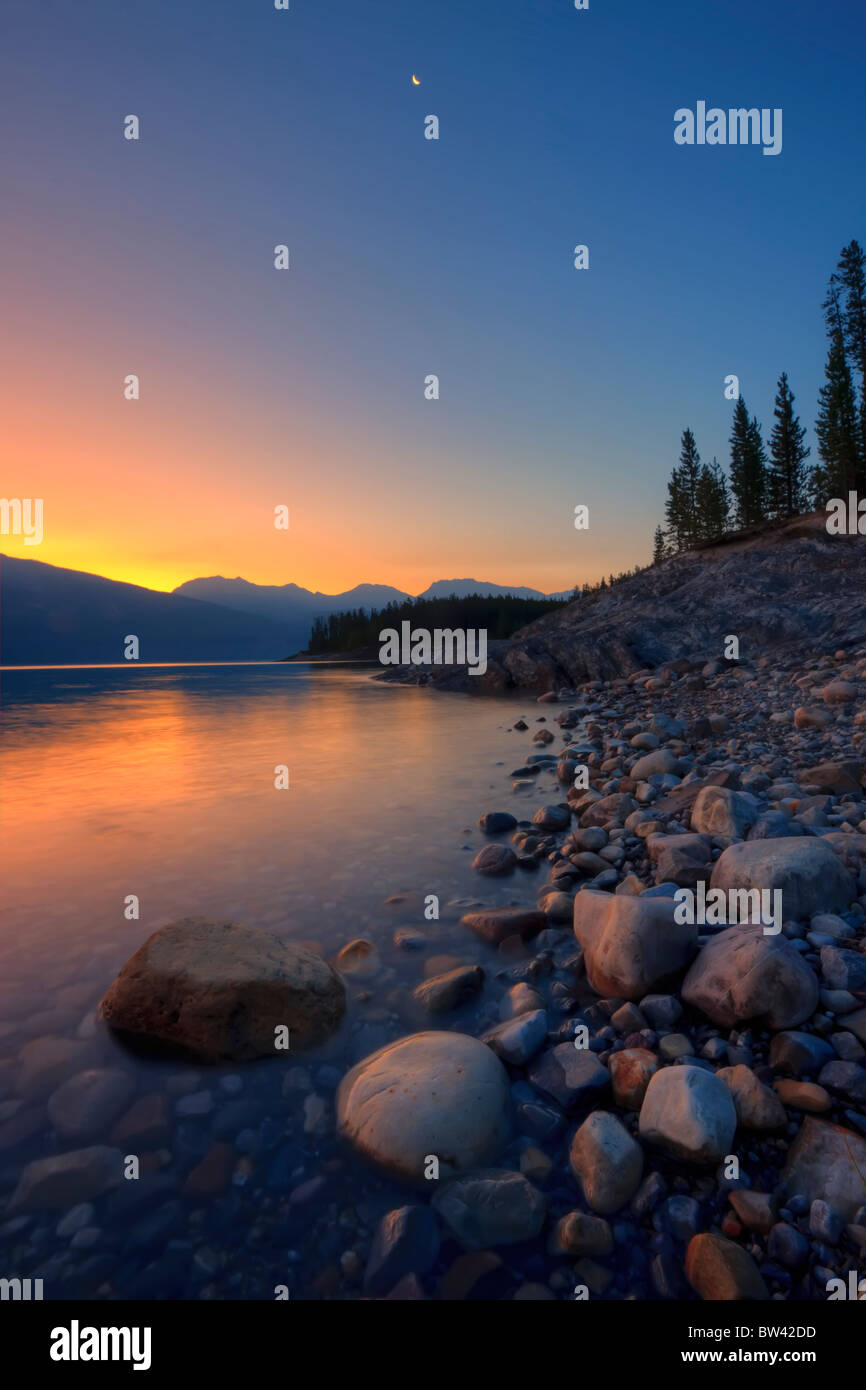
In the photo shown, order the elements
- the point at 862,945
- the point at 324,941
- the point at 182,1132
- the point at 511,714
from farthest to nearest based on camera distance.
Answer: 1. the point at 511,714
2. the point at 324,941
3. the point at 862,945
4. the point at 182,1132

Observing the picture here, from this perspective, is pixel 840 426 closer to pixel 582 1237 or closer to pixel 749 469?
pixel 749 469

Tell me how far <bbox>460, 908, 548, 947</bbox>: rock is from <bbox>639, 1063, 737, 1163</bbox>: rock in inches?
94.7

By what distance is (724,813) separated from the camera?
20.9 feet

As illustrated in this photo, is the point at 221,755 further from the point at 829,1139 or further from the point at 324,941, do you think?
the point at 829,1139

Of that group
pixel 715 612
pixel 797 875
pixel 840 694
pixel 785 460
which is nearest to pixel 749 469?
pixel 785 460

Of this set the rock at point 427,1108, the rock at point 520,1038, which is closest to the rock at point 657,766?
the rock at point 520,1038

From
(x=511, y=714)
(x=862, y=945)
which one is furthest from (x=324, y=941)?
(x=511, y=714)

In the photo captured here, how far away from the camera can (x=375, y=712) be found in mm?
30438

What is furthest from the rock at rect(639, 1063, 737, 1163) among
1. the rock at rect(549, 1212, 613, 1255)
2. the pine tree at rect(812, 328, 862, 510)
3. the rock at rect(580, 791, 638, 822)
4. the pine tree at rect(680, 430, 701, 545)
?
the pine tree at rect(680, 430, 701, 545)

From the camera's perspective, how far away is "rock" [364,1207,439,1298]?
8.44 ft

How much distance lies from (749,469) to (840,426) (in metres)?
12.4

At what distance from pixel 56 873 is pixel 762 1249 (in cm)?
863

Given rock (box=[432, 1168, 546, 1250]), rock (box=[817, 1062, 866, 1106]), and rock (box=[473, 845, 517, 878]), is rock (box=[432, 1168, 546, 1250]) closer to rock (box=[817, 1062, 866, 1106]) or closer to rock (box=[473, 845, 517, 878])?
rock (box=[817, 1062, 866, 1106])

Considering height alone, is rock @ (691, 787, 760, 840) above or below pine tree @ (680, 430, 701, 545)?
below
